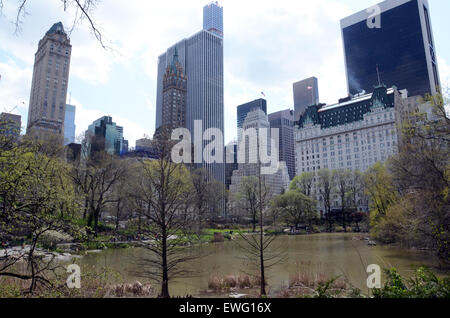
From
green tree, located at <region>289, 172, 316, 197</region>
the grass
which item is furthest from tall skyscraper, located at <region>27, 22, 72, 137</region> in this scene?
the grass

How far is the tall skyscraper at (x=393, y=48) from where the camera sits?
151m

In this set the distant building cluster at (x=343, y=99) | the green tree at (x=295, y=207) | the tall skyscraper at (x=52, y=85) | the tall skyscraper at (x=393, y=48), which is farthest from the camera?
the tall skyscraper at (x=393, y=48)

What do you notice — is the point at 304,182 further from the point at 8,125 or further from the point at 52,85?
the point at 52,85

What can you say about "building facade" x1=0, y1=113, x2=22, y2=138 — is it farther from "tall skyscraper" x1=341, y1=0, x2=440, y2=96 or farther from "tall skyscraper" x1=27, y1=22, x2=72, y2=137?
"tall skyscraper" x1=341, y1=0, x2=440, y2=96

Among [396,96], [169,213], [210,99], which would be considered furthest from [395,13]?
[169,213]

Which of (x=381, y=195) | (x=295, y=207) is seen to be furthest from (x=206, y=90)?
(x=381, y=195)

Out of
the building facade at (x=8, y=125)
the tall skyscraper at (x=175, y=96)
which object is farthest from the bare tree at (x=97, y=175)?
the tall skyscraper at (x=175, y=96)

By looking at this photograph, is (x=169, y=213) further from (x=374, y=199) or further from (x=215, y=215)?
(x=215, y=215)

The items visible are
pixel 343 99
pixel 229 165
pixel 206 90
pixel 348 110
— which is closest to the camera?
pixel 348 110

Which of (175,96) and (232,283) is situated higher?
(175,96)

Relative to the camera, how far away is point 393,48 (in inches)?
6339

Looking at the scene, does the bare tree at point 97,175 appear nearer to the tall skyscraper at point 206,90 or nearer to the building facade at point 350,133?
the building facade at point 350,133
